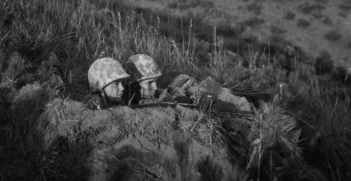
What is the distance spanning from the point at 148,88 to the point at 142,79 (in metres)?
0.18

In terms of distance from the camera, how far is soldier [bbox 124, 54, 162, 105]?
15.0 ft

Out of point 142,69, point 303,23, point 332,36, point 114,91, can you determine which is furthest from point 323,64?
point 114,91

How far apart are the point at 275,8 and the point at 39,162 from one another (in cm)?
1467

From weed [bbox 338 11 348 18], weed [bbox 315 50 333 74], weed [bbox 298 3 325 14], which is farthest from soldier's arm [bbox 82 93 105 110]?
weed [bbox 338 11 348 18]

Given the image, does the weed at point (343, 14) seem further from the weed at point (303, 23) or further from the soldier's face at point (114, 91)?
the soldier's face at point (114, 91)

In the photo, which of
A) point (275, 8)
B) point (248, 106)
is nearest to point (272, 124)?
point (248, 106)

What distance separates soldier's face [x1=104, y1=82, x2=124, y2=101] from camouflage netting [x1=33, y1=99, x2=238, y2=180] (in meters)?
0.78

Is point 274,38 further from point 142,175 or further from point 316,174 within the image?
point 142,175

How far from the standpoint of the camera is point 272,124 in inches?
147

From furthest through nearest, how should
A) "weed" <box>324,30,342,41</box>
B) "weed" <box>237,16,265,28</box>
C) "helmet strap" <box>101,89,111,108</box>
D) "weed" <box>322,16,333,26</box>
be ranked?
"weed" <box>322,16,333,26</box> < "weed" <box>237,16,265,28</box> < "weed" <box>324,30,342,41</box> < "helmet strap" <box>101,89,111,108</box>

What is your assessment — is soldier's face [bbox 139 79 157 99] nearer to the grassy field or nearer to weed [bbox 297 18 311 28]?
the grassy field

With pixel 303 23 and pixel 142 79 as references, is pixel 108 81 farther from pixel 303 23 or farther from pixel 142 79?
pixel 303 23

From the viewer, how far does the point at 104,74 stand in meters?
4.12

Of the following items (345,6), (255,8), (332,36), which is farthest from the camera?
(345,6)
